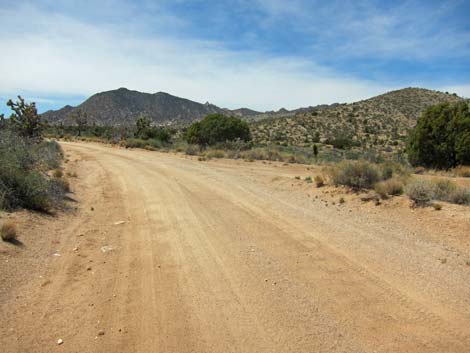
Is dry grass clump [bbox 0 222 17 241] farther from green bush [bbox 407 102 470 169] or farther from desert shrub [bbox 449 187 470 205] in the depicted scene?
green bush [bbox 407 102 470 169]

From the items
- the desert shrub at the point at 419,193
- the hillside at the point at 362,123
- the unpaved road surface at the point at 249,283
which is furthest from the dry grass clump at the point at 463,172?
the hillside at the point at 362,123

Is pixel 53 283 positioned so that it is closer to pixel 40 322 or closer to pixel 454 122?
pixel 40 322

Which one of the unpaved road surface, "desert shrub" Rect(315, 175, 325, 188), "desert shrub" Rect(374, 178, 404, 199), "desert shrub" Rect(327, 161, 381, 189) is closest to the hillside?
"desert shrub" Rect(315, 175, 325, 188)

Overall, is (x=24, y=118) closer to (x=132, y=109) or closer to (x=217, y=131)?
(x=217, y=131)

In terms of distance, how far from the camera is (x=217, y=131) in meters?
37.5

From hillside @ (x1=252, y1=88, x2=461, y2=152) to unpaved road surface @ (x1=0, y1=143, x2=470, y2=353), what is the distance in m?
40.3

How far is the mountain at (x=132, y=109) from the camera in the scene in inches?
5605

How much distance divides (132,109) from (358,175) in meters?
147

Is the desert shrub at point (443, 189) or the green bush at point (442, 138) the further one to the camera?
the green bush at point (442, 138)

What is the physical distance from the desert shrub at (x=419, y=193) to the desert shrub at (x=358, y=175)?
6.27 feet

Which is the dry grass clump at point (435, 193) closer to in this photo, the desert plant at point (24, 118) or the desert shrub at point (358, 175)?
the desert shrub at point (358, 175)

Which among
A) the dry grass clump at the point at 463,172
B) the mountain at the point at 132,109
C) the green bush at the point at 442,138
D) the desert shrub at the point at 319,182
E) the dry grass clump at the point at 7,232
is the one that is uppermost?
the mountain at the point at 132,109

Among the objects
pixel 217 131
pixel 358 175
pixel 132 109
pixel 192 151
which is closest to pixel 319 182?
pixel 358 175

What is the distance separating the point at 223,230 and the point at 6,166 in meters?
6.21
